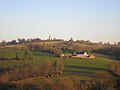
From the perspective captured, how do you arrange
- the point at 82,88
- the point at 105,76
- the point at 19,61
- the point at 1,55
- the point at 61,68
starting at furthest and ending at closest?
the point at 1,55 < the point at 19,61 < the point at 61,68 < the point at 105,76 < the point at 82,88

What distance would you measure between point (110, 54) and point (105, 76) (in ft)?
126

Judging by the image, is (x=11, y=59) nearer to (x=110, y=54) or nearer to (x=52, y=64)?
(x=52, y=64)

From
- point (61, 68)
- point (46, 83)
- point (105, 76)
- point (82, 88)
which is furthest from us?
point (61, 68)

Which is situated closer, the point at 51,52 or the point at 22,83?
the point at 22,83

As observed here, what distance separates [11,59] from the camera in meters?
69.7

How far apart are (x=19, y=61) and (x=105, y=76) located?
23.1m

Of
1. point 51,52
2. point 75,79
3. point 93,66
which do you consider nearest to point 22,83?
point 75,79

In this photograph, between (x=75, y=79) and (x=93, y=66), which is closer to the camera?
(x=75, y=79)

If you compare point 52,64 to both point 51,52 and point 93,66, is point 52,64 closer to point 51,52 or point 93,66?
point 93,66

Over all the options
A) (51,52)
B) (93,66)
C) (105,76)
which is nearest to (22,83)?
(105,76)

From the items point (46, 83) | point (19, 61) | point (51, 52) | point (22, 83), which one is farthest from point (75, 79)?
point (51, 52)

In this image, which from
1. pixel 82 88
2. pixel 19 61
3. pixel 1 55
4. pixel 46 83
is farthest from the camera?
pixel 1 55

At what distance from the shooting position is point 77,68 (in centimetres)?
6094

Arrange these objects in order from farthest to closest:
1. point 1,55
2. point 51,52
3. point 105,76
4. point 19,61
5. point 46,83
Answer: point 51,52 → point 1,55 → point 19,61 → point 105,76 → point 46,83
